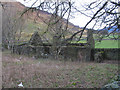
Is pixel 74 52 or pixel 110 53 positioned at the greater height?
pixel 74 52

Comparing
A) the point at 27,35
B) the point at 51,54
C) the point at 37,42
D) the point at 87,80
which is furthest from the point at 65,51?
the point at 27,35

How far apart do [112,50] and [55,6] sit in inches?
376

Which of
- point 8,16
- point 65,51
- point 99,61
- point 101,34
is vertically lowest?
point 99,61

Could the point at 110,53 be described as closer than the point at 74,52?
No

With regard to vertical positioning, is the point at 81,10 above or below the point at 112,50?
above

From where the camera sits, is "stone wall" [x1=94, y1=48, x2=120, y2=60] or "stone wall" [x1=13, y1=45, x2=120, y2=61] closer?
"stone wall" [x1=13, y1=45, x2=120, y2=61]

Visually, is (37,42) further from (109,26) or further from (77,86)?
(109,26)

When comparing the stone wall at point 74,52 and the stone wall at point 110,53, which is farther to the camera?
the stone wall at point 110,53

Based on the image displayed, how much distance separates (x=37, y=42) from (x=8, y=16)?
4373mm

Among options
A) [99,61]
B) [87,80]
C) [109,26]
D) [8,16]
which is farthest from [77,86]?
[8,16]

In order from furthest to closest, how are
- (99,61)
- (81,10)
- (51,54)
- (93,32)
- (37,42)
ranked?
(37,42) < (51,54) < (99,61) < (93,32) < (81,10)

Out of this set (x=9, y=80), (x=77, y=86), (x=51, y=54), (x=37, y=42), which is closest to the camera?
(x=77, y=86)

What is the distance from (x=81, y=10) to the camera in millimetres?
3965

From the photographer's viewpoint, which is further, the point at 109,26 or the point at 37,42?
the point at 37,42
